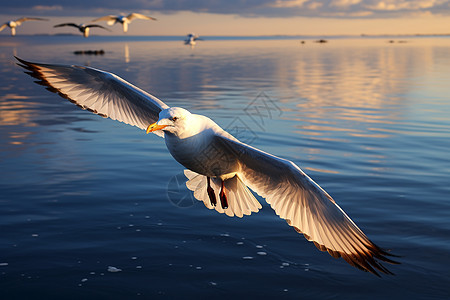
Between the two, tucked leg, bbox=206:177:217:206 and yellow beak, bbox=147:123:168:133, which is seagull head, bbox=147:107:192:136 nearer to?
yellow beak, bbox=147:123:168:133

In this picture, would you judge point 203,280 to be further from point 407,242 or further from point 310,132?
point 310,132

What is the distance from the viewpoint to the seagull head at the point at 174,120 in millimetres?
7309

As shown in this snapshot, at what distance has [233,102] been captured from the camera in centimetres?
3119

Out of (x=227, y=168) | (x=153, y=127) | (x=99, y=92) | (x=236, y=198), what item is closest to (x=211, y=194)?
(x=236, y=198)

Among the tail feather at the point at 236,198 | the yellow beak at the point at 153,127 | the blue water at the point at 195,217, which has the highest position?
the yellow beak at the point at 153,127

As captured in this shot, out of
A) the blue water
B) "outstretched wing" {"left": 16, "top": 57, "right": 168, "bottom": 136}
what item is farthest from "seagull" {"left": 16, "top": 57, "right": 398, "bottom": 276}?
the blue water

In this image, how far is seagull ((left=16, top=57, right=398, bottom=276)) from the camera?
7367mm

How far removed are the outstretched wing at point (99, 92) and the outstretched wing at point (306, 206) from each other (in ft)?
6.78

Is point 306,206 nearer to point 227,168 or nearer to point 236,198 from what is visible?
point 227,168

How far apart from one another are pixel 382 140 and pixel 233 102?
12891 millimetres

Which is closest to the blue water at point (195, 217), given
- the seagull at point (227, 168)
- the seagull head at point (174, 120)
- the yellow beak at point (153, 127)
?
the seagull at point (227, 168)

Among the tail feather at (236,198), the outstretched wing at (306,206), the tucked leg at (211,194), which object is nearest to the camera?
the outstretched wing at (306,206)

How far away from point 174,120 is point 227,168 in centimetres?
151

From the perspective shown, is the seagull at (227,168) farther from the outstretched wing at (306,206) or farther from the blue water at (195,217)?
the blue water at (195,217)
